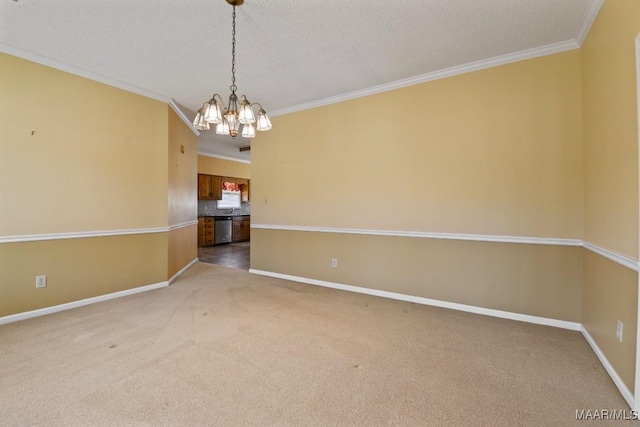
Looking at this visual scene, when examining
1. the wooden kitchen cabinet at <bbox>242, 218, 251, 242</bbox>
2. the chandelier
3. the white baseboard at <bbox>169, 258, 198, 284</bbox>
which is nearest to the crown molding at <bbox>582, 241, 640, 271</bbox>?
the chandelier

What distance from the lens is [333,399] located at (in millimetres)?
1707

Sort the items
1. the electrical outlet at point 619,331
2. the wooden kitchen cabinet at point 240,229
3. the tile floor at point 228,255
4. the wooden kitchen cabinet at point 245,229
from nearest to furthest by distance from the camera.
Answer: the electrical outlet at point 619,331
the tile floor at point 228,255
the wooden kitchen cabinet at point 240,229
the wooden kitchen cabinet at point 245,229

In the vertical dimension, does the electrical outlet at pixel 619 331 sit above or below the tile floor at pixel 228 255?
above

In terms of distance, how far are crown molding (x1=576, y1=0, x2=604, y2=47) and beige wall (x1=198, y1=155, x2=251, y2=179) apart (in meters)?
7.72

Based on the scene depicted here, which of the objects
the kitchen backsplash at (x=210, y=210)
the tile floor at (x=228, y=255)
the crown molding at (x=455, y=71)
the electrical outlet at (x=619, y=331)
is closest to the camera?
the electrical outlet at (x=619, y=331)

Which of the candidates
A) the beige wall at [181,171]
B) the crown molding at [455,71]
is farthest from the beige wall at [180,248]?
the crown molding at [455,71]

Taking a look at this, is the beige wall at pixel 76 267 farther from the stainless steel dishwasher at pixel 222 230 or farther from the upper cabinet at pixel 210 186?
the stainless steel dishwasher at pixel 222 230

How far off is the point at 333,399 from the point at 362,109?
133 inches

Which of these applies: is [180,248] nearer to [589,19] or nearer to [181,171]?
[181,171]

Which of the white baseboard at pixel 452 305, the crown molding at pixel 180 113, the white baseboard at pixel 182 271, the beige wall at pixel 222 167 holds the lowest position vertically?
the white baseboard at pixel 452 305

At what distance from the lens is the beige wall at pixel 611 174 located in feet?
5.56

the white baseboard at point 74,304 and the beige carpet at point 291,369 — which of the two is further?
the white baseboard at point 74,304

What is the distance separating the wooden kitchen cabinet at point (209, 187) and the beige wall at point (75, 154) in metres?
3.84

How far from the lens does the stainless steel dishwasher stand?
26.4 feet
